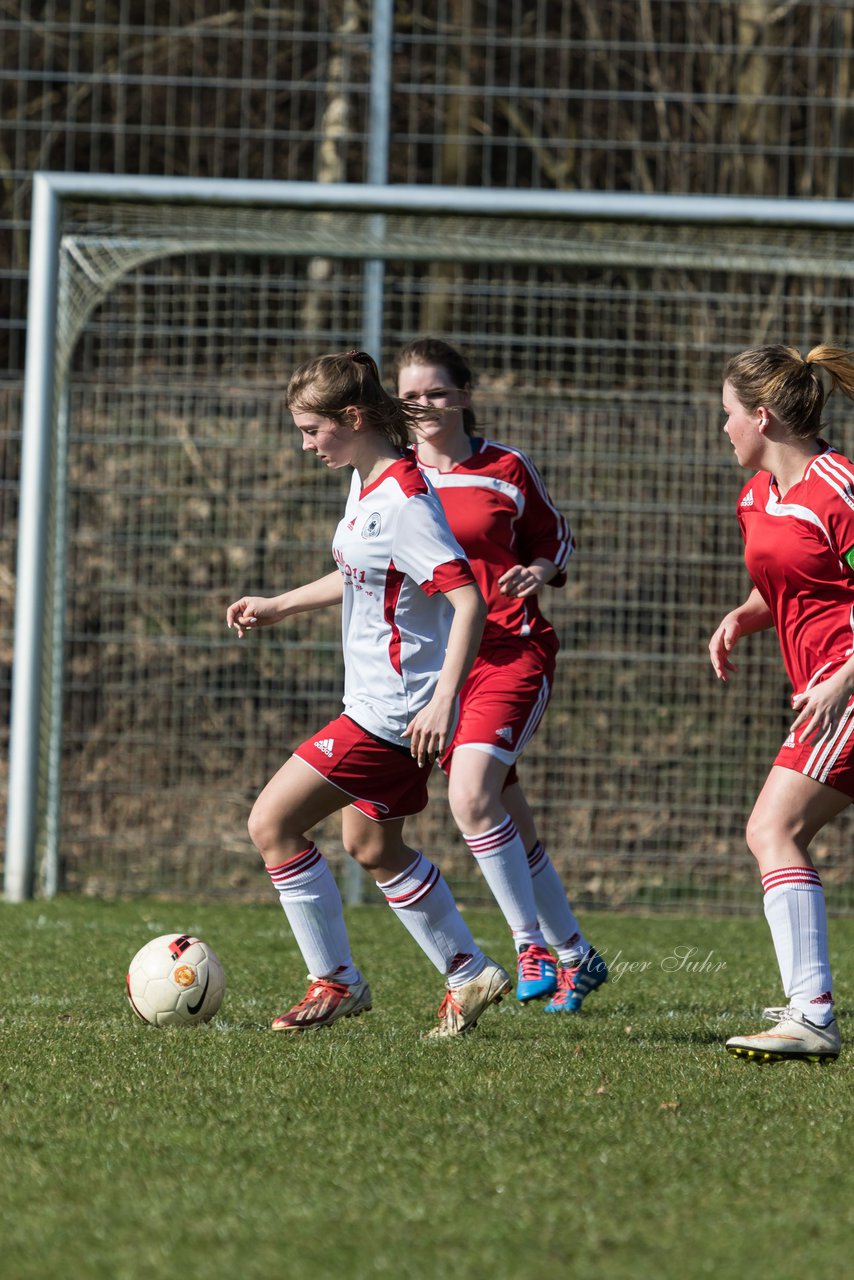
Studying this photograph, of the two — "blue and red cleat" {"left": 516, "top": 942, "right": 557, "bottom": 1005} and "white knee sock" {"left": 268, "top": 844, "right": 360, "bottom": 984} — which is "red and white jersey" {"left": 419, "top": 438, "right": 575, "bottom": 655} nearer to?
"blue and red cleat" {"left": 516, "top": 942, "right": 557, "bottom": 1005}

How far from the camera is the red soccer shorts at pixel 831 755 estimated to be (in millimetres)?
4113

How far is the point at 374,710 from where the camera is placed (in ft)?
14.5

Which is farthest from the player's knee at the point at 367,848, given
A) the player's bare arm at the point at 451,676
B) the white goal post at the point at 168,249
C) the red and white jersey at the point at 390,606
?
the white goal post at the point at 168,249

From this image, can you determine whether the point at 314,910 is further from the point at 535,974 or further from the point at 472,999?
the point at 535,974

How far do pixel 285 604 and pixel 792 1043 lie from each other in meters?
1.86

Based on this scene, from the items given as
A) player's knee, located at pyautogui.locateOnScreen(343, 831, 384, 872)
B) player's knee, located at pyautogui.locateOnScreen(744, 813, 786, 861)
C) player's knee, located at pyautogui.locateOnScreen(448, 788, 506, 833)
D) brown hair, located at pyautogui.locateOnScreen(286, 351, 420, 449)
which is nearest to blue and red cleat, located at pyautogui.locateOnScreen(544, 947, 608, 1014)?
Result: player's knee, located at pyautogui.locateOnScreen(448, 788, 506, 833)

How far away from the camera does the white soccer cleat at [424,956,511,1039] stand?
4.54 metres

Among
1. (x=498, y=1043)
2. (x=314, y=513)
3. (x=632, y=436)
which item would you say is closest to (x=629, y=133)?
(x=632, y=436)

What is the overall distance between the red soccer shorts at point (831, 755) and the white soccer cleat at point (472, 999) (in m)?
1.04

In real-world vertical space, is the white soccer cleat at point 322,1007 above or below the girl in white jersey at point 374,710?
below

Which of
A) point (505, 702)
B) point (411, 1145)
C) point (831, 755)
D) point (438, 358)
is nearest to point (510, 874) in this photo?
point (505, 702)

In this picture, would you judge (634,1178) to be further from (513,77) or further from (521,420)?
(513,77)

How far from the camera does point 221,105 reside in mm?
9234

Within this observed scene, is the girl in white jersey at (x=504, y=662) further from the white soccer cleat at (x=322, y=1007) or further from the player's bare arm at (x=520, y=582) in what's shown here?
the white soccer cleat at (x=322, y=1007)
